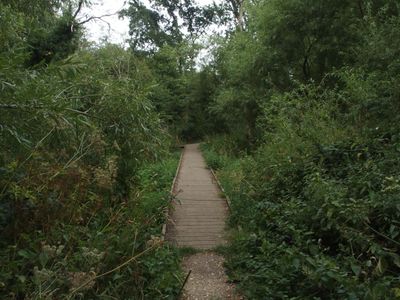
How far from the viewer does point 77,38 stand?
17.4 metres

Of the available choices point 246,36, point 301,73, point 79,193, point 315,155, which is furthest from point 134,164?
point 246,36

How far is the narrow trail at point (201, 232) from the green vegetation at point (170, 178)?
318 millimetres

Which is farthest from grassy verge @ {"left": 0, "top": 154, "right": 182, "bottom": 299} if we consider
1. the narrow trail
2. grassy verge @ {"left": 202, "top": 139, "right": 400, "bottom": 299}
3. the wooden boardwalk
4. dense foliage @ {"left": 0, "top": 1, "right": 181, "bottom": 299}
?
grassy verge @ {"left": 202, "top": 139, "right": 400, "bottom": 299}

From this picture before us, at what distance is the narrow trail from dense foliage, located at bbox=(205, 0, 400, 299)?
12.9 inches

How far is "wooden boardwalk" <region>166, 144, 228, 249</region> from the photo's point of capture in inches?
309

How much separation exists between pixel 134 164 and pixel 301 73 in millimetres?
8738

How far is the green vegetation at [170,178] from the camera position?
404 cm

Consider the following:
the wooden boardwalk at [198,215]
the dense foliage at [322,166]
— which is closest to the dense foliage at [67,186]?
the wooden boardwalk at [198,215]

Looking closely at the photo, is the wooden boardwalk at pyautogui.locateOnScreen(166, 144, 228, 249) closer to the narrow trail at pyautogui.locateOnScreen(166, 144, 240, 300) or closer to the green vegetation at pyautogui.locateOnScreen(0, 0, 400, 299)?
the narrow trail at pyautogui.locateOnScreen(166, 144, 240, 300)

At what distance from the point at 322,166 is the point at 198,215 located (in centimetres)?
317

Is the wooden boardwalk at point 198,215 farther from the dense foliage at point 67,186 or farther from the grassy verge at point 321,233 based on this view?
the dense foliage at point 67,186

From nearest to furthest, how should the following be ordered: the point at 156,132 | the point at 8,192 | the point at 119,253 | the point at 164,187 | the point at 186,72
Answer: the point at 8,192
the point at 119,253
the point at 156,132
the point at 164,187
the point at 186,72

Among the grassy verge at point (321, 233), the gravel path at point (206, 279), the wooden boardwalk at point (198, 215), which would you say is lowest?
the gravel path at point (206, 279)

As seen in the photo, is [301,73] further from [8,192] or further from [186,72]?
[186,72]
